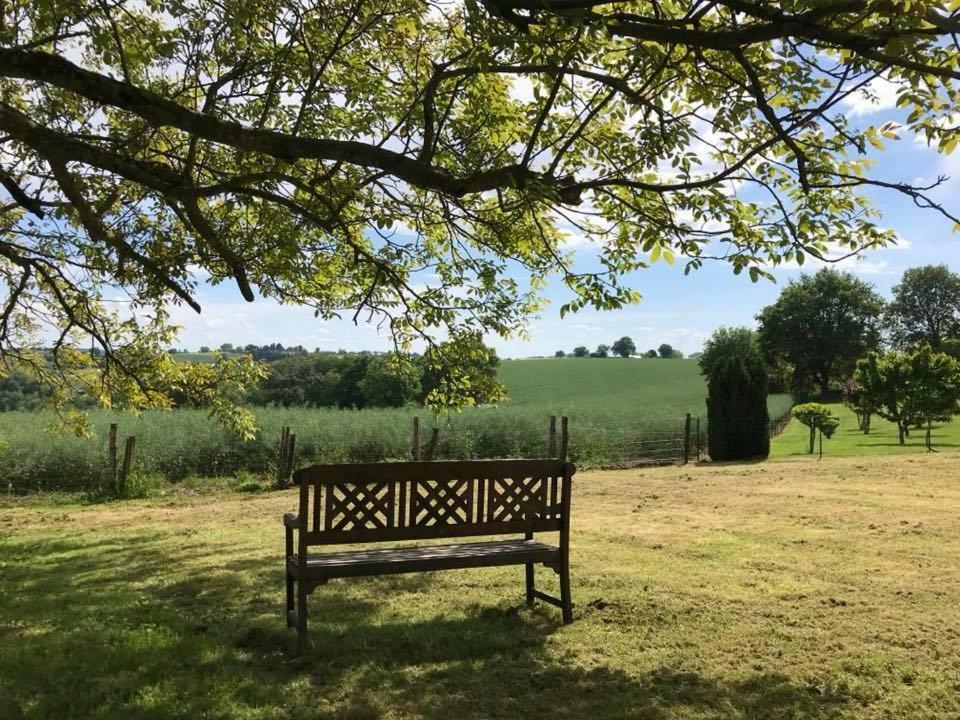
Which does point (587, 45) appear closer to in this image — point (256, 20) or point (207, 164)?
point (256, 20)

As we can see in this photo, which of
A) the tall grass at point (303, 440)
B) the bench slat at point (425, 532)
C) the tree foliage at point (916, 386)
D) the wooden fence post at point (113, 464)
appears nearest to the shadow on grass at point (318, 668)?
the bench slat at point (425, 532)

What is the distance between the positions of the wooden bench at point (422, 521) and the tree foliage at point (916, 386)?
23.9 meters

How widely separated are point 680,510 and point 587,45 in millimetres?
8130

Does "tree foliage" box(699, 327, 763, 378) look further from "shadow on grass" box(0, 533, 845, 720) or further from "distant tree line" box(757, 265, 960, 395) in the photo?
"shadow on grass" box(0, 533, 845, 720)

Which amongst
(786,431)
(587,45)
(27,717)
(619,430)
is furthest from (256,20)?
(786,431)

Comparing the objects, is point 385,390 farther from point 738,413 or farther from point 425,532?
point 425,532

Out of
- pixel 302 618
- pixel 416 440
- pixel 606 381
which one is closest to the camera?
pixel 302 618

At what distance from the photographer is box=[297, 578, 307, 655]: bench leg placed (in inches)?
181

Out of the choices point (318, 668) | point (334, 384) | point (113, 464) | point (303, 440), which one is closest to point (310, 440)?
point (303, 440)

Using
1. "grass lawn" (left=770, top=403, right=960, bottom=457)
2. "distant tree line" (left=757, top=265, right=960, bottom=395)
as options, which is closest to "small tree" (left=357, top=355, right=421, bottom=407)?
"grass lawn" (left=770, top=403, right=960, bottom=457)

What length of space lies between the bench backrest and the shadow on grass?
687 millimetres

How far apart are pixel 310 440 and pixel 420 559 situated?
1703cm

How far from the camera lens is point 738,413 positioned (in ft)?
77.2

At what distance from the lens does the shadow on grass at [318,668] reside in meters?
3.75
